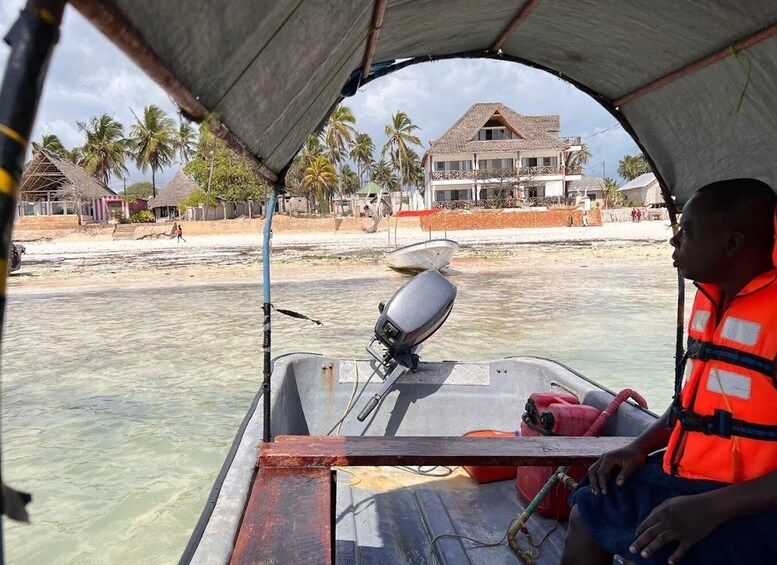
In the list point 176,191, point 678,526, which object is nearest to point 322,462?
point 678,526

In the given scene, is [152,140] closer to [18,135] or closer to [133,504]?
[133,504]

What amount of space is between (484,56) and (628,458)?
2255mm

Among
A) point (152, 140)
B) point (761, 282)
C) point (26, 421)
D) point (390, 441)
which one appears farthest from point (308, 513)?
point (152, 140)

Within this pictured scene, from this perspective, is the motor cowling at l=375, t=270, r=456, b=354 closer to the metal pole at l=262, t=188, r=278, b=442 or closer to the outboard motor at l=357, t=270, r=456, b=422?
the outboard motor at l=357, t=270, r=456, b=422

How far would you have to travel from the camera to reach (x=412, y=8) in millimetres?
2297

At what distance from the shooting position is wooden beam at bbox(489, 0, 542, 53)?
2568mm

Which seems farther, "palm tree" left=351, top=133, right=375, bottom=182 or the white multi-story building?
"palm tree" left=351, top=133, right=375, bottom=182

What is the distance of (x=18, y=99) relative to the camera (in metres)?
0.60

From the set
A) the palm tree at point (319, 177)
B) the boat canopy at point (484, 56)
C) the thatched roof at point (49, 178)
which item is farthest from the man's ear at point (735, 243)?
the palm tree at point (319, 177)

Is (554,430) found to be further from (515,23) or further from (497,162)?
(497,162)

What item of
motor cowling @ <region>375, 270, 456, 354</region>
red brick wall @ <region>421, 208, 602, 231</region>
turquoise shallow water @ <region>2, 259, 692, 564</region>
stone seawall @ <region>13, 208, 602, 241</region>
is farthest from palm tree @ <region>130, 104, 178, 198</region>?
motor cowling @ <region>375, 270, 456, 354</region>

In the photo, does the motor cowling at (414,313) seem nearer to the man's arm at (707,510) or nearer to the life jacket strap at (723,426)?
the life jacket strap at (723,426)

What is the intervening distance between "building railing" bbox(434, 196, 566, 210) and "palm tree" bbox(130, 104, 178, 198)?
31086 millimetres

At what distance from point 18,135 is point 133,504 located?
5111 millimetres
